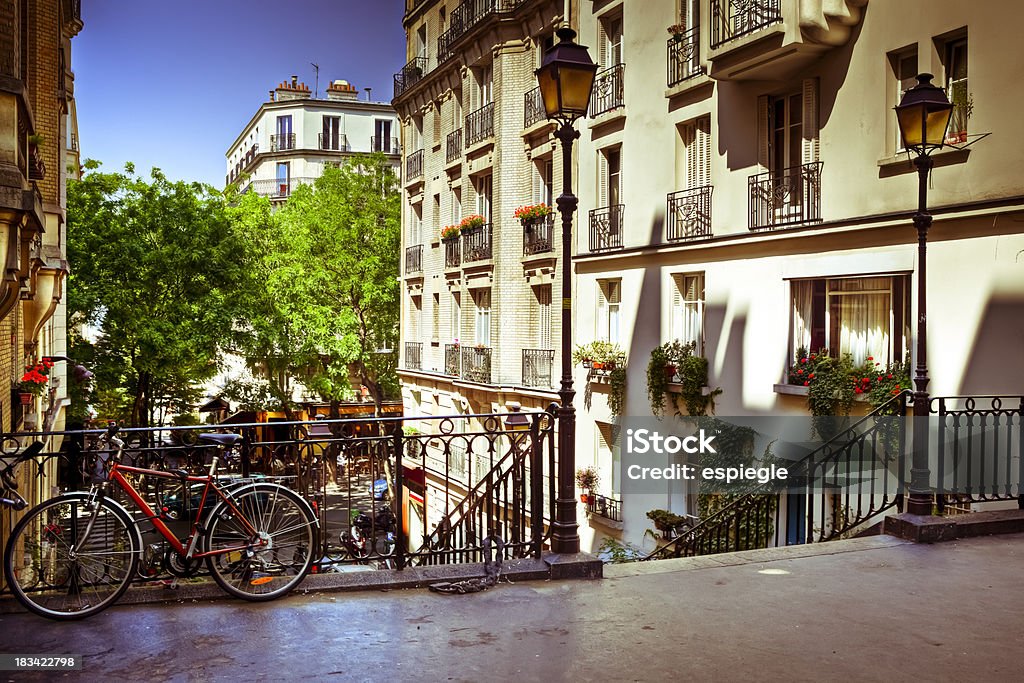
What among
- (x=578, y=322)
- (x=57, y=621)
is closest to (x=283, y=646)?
(x=57, y=621)

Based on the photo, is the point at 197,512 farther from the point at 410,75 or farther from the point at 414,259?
the point at 410,75

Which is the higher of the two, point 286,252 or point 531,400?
point 286,252

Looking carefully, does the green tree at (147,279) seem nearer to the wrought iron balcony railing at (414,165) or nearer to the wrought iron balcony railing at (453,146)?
the wrought iron balcony railing at (414,165)

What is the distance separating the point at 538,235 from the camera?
2528 centimetres

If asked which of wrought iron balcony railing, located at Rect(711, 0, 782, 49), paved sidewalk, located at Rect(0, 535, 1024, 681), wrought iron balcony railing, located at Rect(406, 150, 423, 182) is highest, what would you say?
wrought iron balcony railing, located at Rect(406, 150, 423, 182)

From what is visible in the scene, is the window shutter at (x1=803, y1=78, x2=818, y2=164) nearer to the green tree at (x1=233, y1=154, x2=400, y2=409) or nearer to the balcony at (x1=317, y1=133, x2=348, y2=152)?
the green tree at (x1=233, y1=154, x2=400, y2=409)

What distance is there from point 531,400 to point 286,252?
15.6m

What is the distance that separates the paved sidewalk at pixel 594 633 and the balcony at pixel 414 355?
89.5 ft

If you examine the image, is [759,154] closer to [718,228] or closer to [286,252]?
[718,228]

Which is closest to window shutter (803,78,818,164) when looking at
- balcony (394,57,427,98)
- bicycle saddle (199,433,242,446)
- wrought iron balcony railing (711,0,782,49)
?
wrought iron balcony railing (711,0,782,49)

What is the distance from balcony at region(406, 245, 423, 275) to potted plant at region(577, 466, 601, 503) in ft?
46.5

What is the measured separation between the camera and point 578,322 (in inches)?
925

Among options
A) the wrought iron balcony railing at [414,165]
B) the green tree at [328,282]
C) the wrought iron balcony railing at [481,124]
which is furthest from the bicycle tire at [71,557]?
the wrought iron balcony railing at [414,165]

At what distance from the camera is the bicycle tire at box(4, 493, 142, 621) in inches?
230
